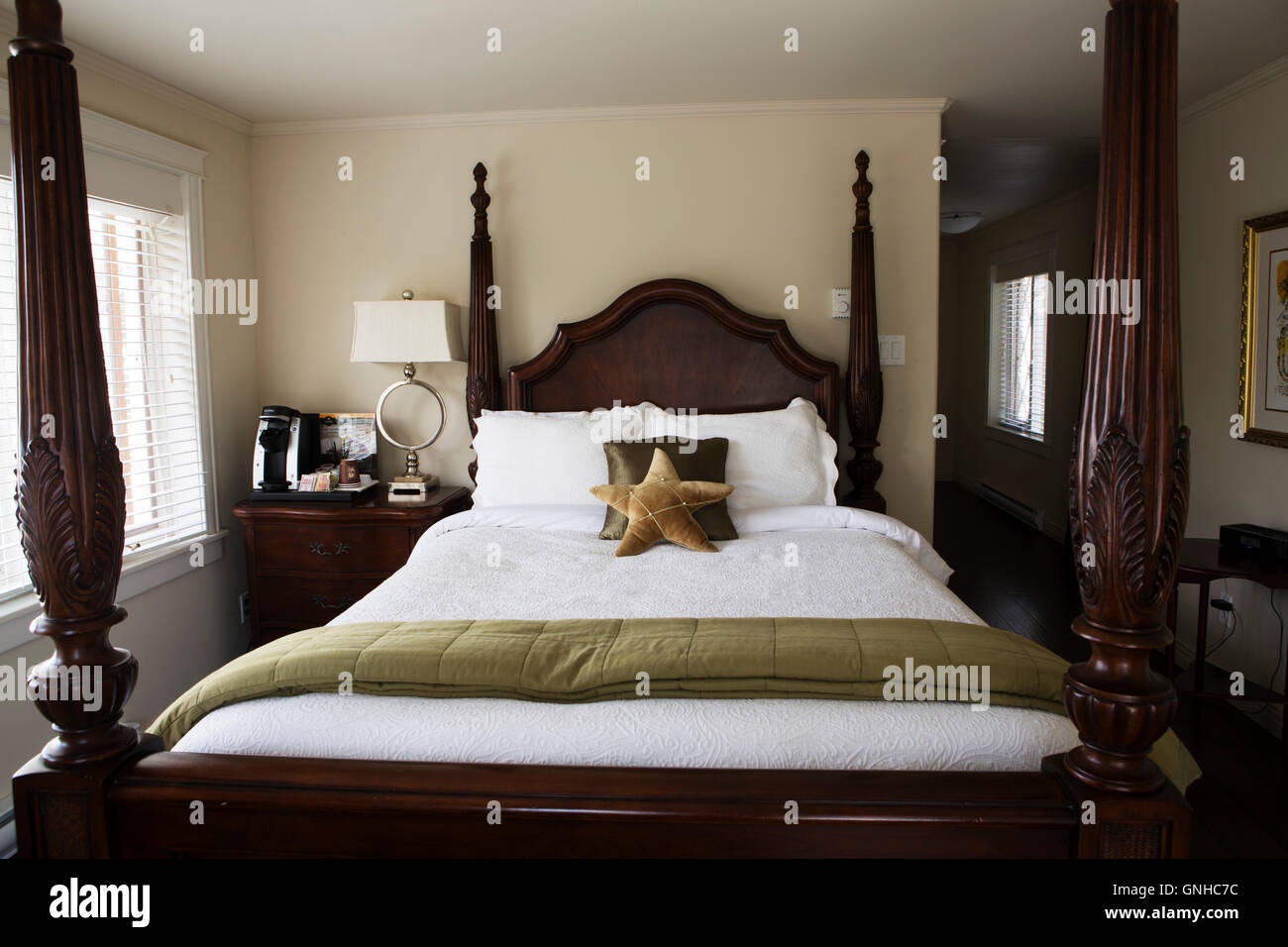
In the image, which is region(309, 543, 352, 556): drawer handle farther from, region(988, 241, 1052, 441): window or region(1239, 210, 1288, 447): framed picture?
region(988, 241, 1052, 441): window

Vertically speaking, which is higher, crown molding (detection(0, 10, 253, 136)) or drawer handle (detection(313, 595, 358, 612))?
crown molding (detection(0, 10, 253, 136))

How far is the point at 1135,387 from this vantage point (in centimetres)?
122

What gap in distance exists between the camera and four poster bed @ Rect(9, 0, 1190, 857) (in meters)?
1.23

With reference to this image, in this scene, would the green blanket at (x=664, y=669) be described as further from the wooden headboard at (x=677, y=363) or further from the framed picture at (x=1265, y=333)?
the framed picture at (x=1265, y=333)

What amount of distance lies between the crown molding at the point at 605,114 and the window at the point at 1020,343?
3.04 m

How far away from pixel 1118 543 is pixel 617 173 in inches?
117

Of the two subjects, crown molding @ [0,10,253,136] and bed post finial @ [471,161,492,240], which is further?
bed post finial @ [471,161,492,240]

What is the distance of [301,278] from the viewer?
391cm

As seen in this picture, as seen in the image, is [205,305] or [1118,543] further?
[205,305]

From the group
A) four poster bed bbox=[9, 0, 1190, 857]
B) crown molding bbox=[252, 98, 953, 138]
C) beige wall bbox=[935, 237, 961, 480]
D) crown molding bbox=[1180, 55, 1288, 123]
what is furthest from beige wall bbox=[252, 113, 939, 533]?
beige wall bbox=[935, 237, 961, 480]

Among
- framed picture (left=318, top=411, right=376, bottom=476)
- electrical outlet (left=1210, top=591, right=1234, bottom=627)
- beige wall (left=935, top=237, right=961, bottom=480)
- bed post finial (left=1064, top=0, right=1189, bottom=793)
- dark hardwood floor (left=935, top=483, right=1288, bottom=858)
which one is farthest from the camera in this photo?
beige wall (left=935, top=237, right=961, bottom=480)

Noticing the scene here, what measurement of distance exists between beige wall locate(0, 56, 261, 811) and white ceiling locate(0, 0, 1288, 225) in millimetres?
155
